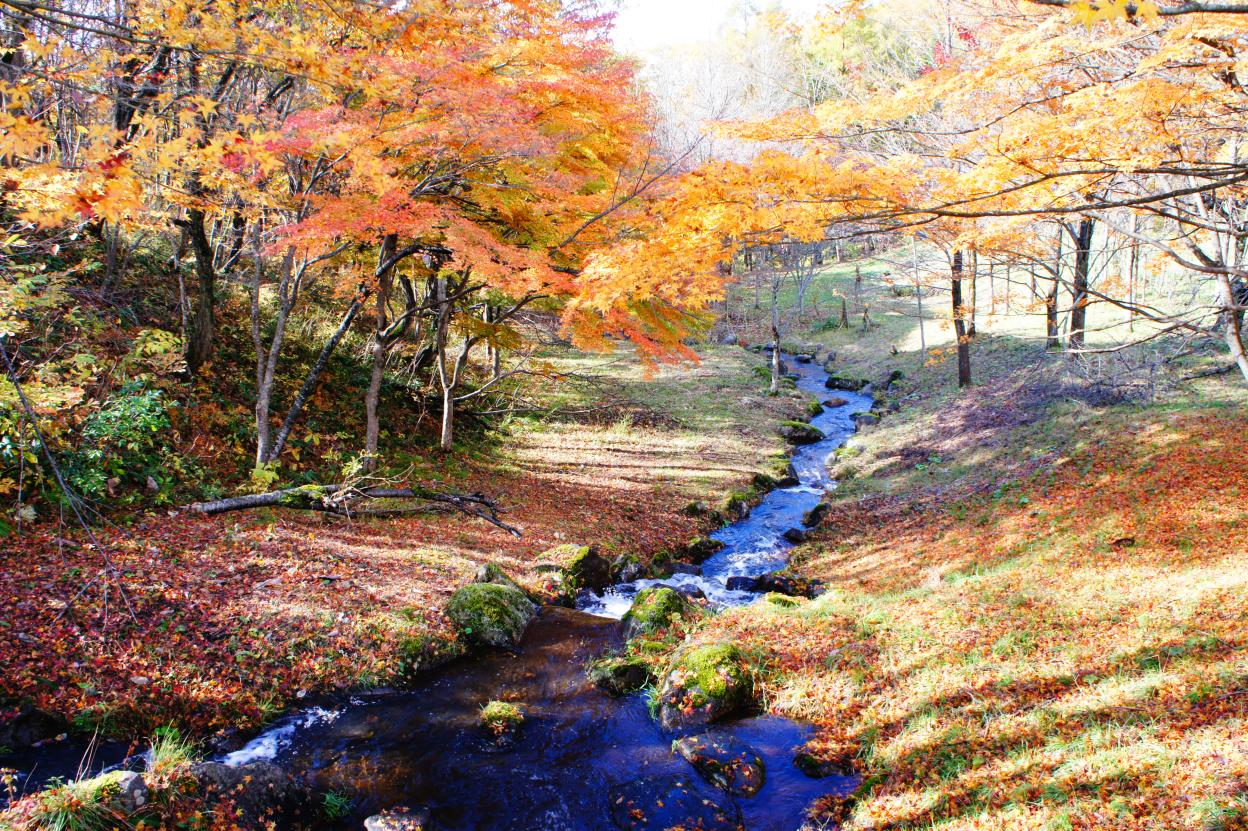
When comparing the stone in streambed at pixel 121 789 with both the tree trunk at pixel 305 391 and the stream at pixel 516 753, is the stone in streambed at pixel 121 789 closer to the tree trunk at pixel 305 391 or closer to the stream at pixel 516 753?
the stream at pixel 516 753

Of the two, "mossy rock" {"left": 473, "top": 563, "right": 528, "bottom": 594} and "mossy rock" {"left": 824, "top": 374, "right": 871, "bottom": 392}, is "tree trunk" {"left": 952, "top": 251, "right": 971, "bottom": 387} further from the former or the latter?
"mossy rock" {"left": 473, "top": 563, "right": 528, "bottom": 594}

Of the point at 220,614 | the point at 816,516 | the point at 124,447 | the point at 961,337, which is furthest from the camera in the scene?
the point at 961,337

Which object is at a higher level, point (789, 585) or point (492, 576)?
point (492, 576)

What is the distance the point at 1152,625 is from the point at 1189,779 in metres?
2.35

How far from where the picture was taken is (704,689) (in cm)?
621

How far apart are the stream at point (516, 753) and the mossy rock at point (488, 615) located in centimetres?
23

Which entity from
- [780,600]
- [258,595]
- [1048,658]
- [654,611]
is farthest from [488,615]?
[1048,658]

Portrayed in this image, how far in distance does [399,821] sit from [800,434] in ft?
52.9

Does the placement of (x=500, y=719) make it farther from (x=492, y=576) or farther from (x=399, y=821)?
(x=492, y=576)

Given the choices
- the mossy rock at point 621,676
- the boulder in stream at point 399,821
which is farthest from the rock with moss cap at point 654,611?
the boulder in stream at point 399,821

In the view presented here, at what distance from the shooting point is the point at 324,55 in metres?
4.77

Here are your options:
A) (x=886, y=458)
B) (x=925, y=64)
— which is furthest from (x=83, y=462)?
(x=925, y=64)

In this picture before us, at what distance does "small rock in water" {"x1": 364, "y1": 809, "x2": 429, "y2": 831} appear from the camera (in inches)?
186

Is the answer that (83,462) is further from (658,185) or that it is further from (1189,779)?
(1189,779)
